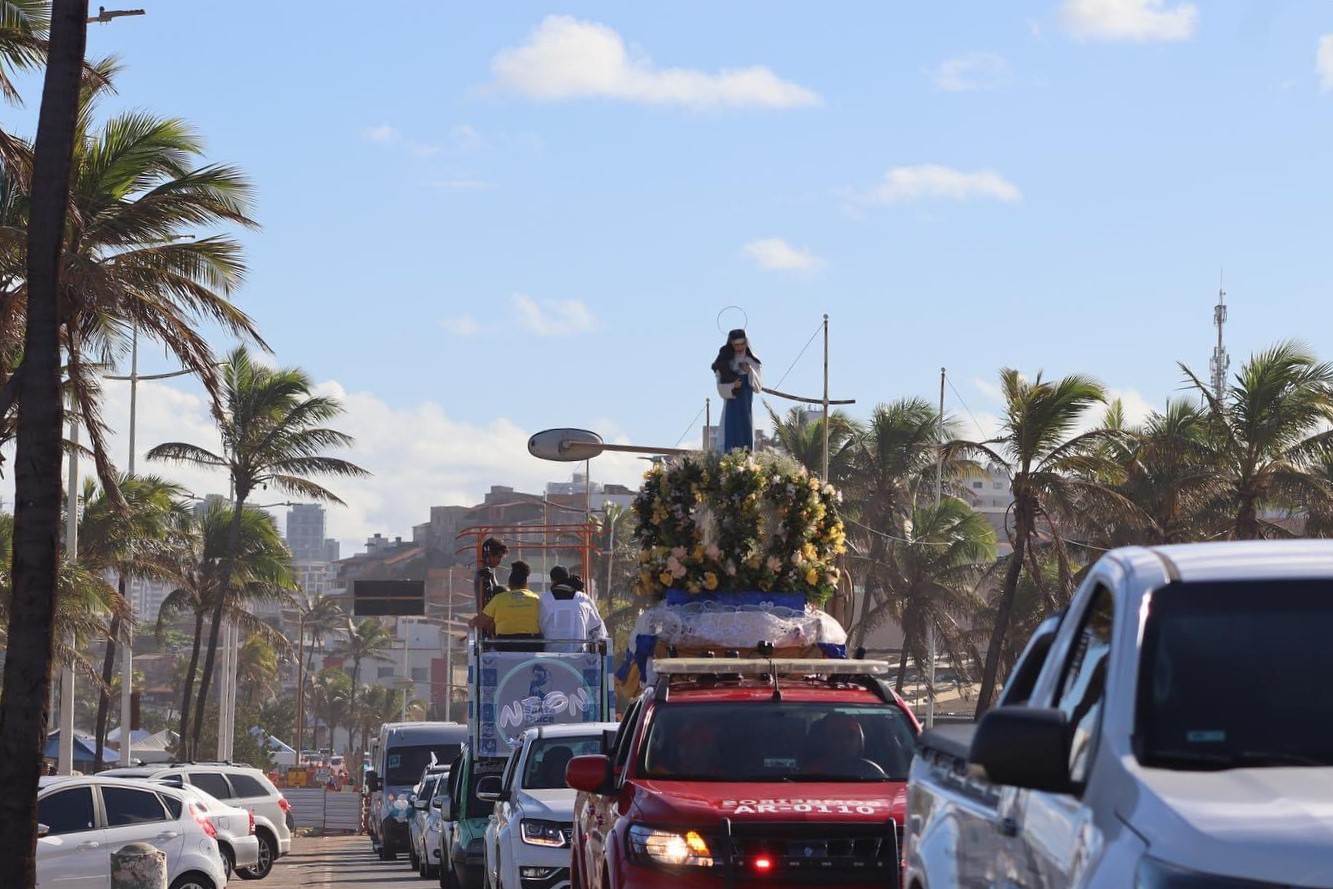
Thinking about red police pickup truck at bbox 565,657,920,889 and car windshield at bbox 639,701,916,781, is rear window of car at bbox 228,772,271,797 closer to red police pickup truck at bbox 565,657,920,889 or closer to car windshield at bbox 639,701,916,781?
red police pickup truck at bbox 565,657,920,889

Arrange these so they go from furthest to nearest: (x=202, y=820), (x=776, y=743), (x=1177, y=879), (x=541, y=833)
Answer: (x=202, y=820)
(x=541, y=833)
(x=776, y=743)
(x=1177, y=879)

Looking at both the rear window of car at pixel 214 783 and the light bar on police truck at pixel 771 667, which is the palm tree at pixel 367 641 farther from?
the light bar on police truck at pixel 771 667

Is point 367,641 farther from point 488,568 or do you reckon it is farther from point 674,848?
point 674,848

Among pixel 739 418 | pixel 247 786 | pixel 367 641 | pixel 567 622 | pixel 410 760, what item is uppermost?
pixel 739 418

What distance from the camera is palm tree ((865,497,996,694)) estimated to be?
5612 cm

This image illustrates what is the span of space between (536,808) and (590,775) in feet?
16.8

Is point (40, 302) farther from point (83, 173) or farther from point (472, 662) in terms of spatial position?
point (83, 173)

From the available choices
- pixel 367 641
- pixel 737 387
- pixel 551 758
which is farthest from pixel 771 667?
pixel 367 641

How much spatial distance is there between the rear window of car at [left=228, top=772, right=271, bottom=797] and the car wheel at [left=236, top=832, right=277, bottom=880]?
946 millimetres

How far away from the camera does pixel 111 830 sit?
2006 cm

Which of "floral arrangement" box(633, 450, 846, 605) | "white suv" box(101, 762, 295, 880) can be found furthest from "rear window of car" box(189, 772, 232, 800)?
"floral arrangement" box(633, 450, 846, 605)

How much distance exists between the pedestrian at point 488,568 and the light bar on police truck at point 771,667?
1022 centimetres

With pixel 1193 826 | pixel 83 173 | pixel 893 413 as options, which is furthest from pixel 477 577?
pixel 893 413

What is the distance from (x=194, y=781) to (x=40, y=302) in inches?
721
